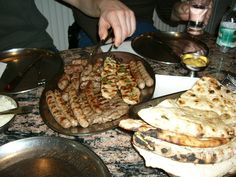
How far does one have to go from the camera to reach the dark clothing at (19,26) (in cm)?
240

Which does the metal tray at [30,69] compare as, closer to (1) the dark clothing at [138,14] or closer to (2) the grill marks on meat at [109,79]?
(2) the grill marks on meat at [109,79]

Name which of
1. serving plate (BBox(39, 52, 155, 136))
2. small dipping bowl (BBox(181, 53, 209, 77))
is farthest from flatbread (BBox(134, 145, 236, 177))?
small dipping bowl (BBox(181, 53, 209, 77))

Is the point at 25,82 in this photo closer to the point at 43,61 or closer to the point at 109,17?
the point at 43,61

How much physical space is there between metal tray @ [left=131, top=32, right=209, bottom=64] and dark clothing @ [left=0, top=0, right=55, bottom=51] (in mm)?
901

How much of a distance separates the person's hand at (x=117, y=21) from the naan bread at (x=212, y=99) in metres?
0.72

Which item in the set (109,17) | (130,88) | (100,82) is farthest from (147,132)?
(109,17)

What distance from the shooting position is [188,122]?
1134mm

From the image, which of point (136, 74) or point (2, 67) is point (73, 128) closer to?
point (136, 74)

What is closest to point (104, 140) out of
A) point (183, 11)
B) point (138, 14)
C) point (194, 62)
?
point (194, 62)

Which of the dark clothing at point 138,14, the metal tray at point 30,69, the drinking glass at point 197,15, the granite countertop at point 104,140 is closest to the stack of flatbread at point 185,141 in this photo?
the granite countertop at point 104,140

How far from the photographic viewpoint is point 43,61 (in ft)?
6.97

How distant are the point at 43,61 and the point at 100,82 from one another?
1.82ft

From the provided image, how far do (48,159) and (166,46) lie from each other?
1469mm

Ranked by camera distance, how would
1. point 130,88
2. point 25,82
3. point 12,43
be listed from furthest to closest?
point 12,43, point 25,82, point 130,88
